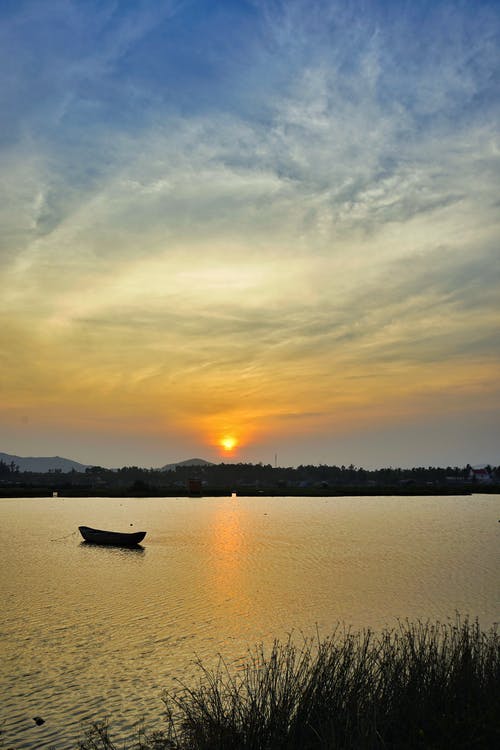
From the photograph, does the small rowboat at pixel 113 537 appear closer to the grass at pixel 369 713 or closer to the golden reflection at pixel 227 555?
the golden reflection at pixel 227 555

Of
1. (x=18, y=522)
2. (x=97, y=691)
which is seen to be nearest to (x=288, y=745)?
(x=97, y=691)

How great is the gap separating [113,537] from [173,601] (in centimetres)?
3746

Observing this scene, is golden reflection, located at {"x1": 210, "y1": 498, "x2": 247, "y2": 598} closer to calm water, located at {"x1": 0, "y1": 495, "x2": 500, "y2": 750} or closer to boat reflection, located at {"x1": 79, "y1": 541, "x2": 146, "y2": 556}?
calm water, located at {"x1": 0, "y1": 495, "x2": 500, "y2": 750}

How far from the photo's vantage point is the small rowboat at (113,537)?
75.3 meters

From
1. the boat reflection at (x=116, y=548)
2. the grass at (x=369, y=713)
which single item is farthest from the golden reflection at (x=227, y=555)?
the grass at (x=369, y=713)

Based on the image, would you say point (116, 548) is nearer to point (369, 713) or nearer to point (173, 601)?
A: point (173, 601)

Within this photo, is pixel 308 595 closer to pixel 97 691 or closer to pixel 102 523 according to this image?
pixel 97 691

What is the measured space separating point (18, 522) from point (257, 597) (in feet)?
272

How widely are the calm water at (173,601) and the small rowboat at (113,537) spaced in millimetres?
1548

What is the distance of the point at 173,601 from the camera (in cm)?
4212

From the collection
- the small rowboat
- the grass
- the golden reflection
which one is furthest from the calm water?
A: the grass

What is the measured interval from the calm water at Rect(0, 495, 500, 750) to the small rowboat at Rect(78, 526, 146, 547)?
1.55 m

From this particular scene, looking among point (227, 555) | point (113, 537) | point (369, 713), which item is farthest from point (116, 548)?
point (369, 713)

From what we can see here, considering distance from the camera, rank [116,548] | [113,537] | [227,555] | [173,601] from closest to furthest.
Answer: [173,601] < [227,555] < [113,537] < [116,548]
